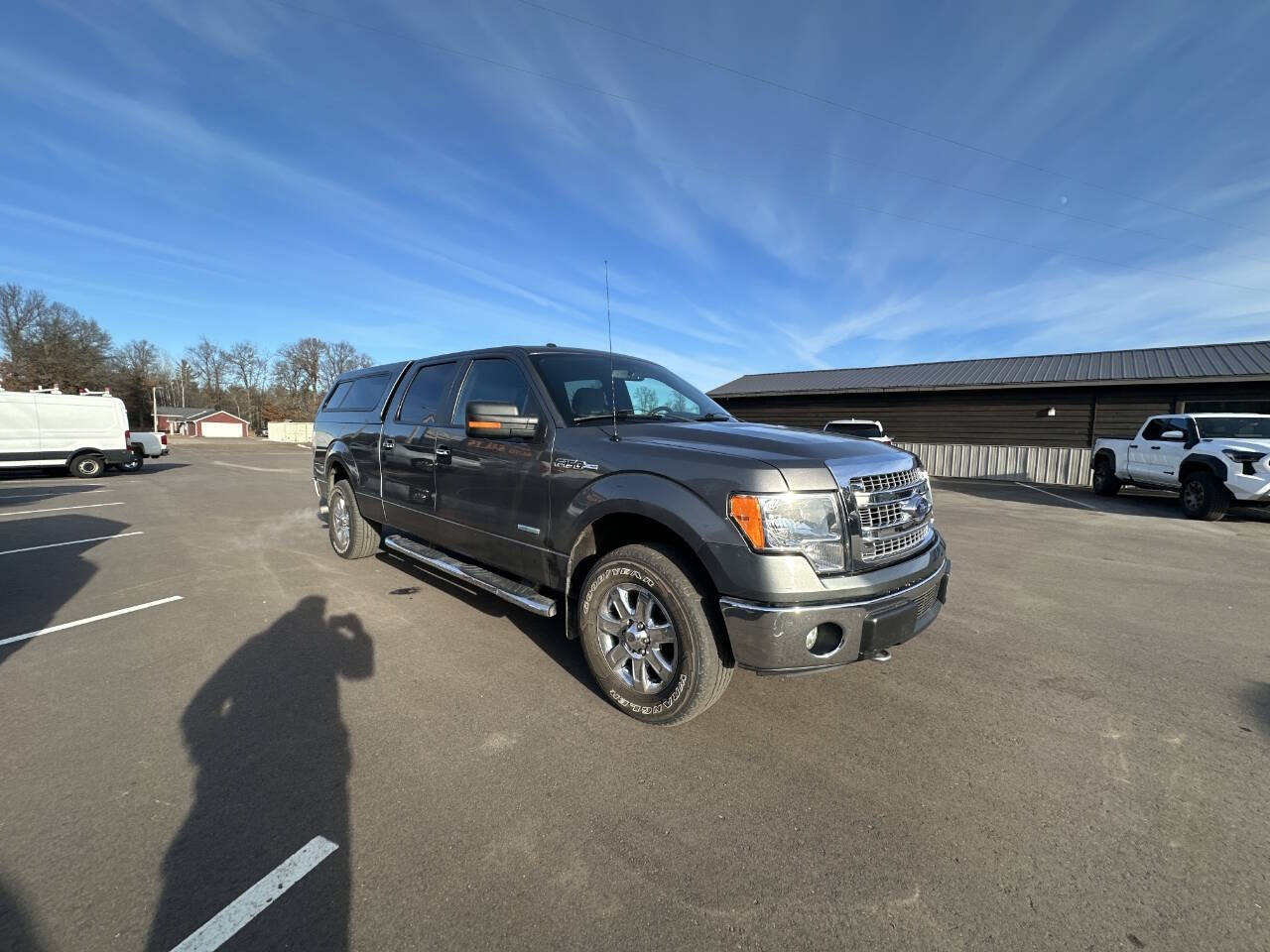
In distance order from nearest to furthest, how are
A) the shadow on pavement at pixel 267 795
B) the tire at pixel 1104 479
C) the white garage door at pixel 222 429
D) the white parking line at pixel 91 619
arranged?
the shadow on pavement at pixel 267 795 < the white parking line at pixel 91 619 < the tire at pixel 1104 479 < the white garage door at pixel 222 429

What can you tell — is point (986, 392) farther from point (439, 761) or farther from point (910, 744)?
point (439, 761)

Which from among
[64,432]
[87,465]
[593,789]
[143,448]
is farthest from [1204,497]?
[143,448]

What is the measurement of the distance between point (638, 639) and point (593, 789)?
28.8 inches

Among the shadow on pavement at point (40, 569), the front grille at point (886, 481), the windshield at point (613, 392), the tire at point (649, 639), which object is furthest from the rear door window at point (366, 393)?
the front grille at point (886, 481)

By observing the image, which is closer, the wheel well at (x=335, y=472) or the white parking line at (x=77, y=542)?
the wheel well at (x=335, y=472)

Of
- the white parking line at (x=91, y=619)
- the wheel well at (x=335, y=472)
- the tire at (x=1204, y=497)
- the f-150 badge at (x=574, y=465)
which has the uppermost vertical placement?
the f-150 badge at (x=574, y=465)

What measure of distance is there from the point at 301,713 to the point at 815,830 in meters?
2.52

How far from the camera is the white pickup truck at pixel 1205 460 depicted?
9.23 m

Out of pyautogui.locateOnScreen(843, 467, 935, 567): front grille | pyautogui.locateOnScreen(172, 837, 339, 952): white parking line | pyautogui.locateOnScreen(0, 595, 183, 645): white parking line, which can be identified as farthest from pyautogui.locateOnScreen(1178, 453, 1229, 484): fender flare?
pyautogui.locateOnScreen(0, 595, 183, 645): white parking line

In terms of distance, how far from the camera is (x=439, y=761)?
8.17 feet

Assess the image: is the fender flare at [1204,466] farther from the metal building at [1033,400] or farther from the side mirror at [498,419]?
the side mirror at [498,419]

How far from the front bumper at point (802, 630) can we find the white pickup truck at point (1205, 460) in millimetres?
11117

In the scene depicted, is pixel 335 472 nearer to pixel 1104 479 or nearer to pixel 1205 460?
pixel 1205 460

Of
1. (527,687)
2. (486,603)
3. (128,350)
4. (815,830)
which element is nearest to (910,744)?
(815,830)
